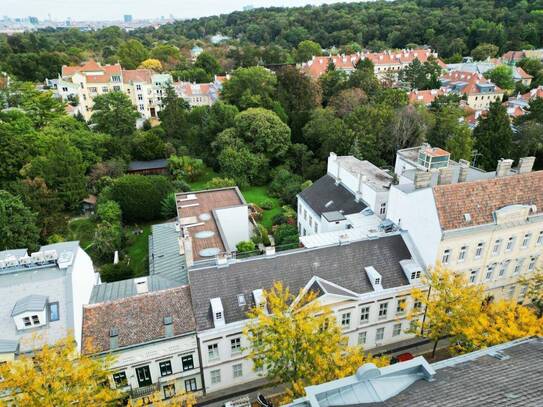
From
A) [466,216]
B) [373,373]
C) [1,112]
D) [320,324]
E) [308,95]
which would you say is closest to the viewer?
[373,373]

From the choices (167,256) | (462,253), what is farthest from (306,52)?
(462,253)

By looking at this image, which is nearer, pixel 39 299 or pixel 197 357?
pixel 39 299

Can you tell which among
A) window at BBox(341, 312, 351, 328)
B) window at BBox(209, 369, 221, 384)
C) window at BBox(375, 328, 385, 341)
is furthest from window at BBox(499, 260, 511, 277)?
window at BBox(209, 369, 221, 384)

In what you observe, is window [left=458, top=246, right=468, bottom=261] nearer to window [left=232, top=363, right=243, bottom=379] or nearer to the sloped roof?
window [left=232, top=363, right=243, bottom=379]

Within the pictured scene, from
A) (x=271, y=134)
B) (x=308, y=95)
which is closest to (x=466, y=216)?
(x=271, y=134)

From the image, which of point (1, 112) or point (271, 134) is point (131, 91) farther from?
point (271, 134)

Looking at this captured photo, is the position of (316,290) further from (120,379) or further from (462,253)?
(120,379)
